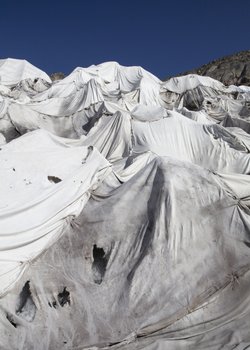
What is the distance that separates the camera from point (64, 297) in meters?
5.64

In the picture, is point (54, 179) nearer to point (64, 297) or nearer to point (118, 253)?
point (118, 253)

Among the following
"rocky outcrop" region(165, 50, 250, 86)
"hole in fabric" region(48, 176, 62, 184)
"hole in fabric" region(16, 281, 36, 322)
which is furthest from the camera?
"rocky outcrop" region(165, 50, 250, 86)

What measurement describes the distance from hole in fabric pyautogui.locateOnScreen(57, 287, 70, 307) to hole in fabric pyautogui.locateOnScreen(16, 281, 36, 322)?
1.08ft

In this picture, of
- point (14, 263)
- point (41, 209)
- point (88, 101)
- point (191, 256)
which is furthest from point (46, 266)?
point (88, 101)

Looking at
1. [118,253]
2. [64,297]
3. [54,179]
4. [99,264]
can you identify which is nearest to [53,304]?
[64,297]

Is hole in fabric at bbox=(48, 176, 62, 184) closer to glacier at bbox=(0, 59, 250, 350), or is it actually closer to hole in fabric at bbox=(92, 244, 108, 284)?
glacier at bbox=(0, 59, 250, 350)

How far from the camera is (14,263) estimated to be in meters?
6.01

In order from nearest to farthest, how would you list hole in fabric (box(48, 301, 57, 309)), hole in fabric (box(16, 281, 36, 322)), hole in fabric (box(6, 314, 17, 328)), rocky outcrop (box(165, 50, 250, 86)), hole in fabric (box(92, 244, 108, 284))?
hole in fabric (box(6, 314, 17, 328)) → hole in fabric (box(16, 281, 36, 322)) → hole in fabric (box(48, 301, 57, 309)) → hole in fabric (box(92, 244, 108, 284)) → rocky outcrop (box(165, 50, 250, 86))

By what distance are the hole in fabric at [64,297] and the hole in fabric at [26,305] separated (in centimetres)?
33

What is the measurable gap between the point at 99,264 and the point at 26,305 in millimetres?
1165

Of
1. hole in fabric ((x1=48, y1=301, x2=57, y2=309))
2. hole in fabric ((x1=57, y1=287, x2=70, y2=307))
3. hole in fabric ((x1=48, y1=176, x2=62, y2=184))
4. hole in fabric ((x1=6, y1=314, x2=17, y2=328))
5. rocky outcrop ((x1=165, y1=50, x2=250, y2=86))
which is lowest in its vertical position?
rocky outcrop ((x1=165, y1=50, x2=250, y2=86))

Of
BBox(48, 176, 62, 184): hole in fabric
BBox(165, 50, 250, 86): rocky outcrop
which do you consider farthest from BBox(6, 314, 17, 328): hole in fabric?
BBox(165, 50, 250, 86): rocky outcrop

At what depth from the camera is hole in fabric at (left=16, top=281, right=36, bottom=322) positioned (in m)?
5.39

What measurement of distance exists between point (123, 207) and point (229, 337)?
2397 millimetres
